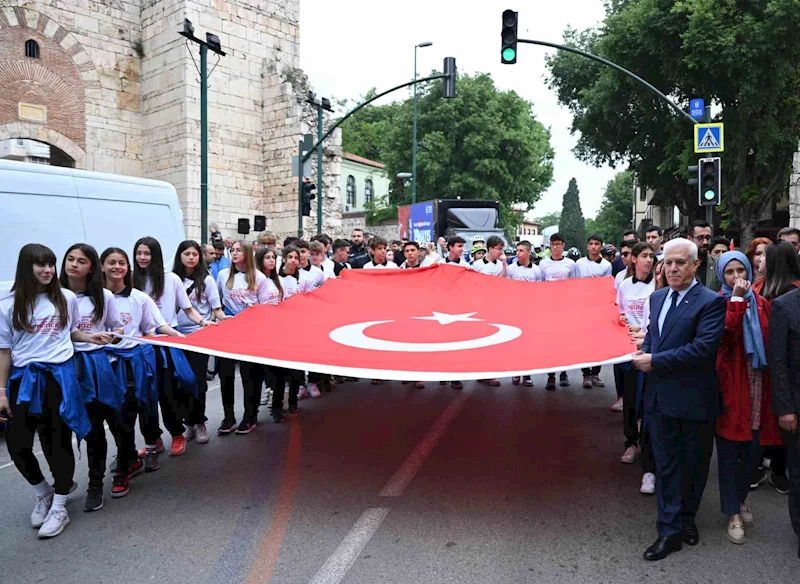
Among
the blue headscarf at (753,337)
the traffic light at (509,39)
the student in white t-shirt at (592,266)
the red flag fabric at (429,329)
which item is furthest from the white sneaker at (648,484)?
the traffic light at (509,39)

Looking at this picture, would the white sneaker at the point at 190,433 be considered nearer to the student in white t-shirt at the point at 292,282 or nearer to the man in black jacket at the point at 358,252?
the student in white t-shirt at the point at 292,282

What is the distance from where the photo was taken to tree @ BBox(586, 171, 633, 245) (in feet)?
311

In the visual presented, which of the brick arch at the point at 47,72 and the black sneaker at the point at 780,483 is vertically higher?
the brick arch at the point at 47,72

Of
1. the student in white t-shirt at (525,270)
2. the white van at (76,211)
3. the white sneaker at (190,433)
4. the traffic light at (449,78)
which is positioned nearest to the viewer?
the white sneaker at (190,433)

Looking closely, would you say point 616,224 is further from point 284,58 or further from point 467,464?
point 467,464

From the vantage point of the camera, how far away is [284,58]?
2745 centimetres

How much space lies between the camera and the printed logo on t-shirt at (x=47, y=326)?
4230mm

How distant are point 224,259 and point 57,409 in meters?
7.23

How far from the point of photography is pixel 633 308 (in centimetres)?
612

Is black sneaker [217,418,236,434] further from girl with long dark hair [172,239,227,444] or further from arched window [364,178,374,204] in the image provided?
arched window [364,178,374,204]

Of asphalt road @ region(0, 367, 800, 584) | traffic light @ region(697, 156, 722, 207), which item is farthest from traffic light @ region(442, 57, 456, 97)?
asphalt road @ region(0, 367, 800, 584)

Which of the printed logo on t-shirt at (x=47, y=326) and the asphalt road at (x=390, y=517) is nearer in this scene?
the asphalt road at (x=390, y=517)

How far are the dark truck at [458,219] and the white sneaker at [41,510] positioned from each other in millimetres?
20128

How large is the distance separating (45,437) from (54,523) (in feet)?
1.84
